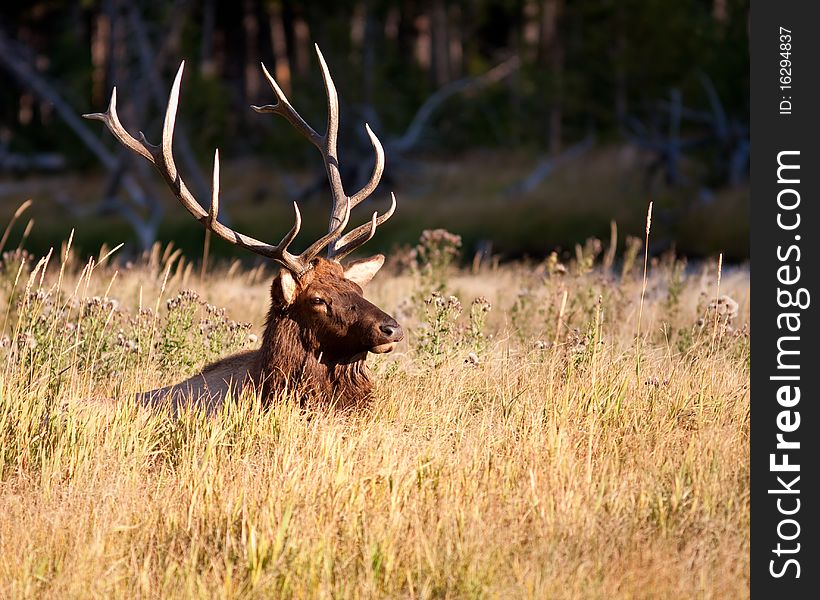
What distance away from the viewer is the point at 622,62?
2909cm

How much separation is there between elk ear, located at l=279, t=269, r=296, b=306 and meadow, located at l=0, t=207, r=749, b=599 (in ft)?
2.03

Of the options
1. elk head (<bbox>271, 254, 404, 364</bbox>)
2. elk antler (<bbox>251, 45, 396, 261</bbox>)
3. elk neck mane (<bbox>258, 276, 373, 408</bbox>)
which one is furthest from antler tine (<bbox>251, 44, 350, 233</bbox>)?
elk neck mane (<bbox>258, 276, 373, 408</bbox>)

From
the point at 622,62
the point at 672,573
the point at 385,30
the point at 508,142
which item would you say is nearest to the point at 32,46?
the point at 385,30

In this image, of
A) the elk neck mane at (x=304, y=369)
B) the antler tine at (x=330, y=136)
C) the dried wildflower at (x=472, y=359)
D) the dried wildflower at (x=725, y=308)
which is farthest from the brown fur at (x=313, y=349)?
the dried wildflower at (x=725, y=308)

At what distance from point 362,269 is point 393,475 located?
178 cm

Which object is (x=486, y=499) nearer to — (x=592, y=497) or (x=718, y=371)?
(x=592, y=497)

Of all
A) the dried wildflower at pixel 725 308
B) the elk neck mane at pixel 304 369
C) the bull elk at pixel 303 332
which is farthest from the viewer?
the dried wildflower at pixel 725 308

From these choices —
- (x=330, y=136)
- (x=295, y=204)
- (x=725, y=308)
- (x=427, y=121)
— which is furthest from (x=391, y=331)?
(x=427, y=121)

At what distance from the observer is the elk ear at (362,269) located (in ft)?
20.9

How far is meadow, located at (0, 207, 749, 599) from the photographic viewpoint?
4238 mm

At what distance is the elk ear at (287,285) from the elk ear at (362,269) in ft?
1.46

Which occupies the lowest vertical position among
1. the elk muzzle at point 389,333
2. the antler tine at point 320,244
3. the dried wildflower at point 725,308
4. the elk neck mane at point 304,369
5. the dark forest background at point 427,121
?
the elk neck mane at point 304,369

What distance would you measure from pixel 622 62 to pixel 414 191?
6.20 m

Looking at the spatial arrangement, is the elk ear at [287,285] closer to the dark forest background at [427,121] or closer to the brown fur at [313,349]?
the brown fur at [313,349]
